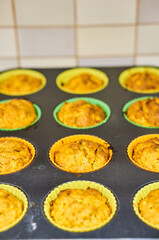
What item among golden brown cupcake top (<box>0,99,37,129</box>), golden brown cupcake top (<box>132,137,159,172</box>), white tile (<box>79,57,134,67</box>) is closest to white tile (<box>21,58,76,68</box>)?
white tile (<box>79,57,134,67</box>)

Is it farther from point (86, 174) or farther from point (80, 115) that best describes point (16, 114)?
point (86, 174)

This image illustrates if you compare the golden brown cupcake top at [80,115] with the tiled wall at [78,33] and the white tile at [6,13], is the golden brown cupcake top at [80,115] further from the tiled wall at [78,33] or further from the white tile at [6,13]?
the white tile at [6,13]

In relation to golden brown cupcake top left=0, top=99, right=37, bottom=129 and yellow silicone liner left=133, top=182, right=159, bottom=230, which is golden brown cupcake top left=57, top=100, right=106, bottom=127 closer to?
golden brown cupcake top left=0, top=99, right=37, bottom=129

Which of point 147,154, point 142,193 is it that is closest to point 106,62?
point 147,154

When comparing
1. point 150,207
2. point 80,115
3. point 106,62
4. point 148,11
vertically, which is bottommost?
point 150,207

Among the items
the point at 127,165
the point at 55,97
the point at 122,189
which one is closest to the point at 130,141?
the point at 127,165

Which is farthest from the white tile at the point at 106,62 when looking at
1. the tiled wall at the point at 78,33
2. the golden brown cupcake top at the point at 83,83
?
the golden brown cupcake top at the point at 83,83
